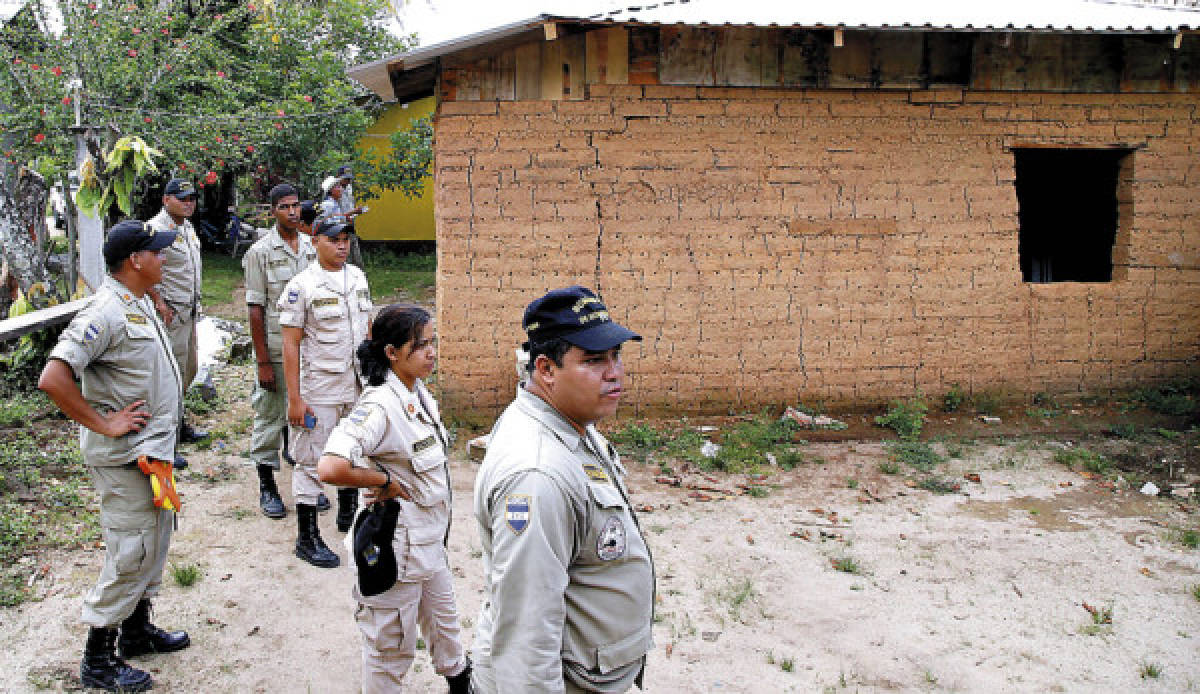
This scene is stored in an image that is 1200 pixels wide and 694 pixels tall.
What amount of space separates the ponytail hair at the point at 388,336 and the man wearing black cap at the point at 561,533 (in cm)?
112

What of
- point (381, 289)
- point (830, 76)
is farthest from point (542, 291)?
point (381, 289)

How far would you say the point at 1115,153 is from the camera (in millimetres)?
8078

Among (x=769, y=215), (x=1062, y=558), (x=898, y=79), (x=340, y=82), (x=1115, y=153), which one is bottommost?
(x=1062, y=558)

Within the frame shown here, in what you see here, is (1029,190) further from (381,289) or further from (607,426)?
(381,289)

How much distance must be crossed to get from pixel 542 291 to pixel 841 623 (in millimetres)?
3612

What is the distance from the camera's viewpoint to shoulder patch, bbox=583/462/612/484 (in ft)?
6.74

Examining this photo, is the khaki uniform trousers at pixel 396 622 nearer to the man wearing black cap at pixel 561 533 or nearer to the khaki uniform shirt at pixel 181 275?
the man wearing black cap at pixel 561 533

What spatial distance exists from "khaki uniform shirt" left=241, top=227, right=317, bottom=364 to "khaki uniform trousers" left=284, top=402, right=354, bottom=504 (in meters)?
0.92

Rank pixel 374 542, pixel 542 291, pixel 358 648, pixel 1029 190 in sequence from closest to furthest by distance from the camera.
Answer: pixel 374 542, pixel 358 648, pixel 542 291, pixel 1029 190

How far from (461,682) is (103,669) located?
1483 mm

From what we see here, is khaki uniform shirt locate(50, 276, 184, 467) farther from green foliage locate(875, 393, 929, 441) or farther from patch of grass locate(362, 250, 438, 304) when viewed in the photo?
patch of grass locate(362, 250, 438, 304)

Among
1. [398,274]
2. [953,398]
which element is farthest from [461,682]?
[398,274]

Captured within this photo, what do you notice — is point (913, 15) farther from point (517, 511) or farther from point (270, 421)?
point (517, 511)

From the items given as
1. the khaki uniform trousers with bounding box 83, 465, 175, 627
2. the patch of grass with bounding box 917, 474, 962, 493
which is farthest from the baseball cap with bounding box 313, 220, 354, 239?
the patch of grass with bounding box 917, 474, 962, 493
